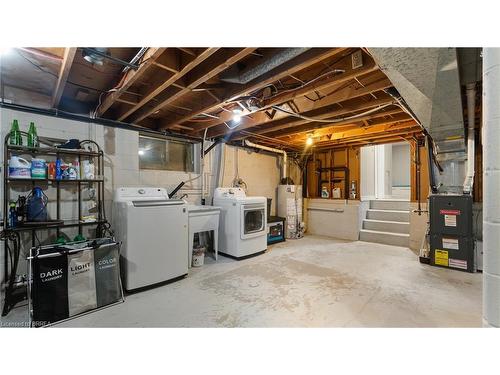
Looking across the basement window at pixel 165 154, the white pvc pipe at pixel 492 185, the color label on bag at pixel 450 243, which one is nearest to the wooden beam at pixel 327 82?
the white pvc pipe at pixel 492 185

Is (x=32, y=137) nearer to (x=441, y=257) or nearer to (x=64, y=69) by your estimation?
(x=64, y=69)

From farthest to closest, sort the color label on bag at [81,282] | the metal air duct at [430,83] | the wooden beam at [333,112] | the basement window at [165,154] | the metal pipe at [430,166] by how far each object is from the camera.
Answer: the metal pipe at [430,166] < the basement window at [165,154] < the wooden beam at [333,112] < the color label on bag at [81,282] < the metal air duct at [430,83]

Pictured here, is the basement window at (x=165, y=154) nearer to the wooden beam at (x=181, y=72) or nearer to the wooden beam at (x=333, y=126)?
the wooden beam at (x=181, y=72)

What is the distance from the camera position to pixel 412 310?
2088mm

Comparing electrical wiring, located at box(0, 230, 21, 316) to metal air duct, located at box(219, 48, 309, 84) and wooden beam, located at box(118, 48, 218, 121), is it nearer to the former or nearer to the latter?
wooden beam, located at box(118, 48, 218, 121)

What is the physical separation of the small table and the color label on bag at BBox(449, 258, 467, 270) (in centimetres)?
356

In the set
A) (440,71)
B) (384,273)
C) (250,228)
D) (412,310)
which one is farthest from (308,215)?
(440,71)

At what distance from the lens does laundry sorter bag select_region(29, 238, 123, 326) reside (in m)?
1.85

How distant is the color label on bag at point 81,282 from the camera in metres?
1.98

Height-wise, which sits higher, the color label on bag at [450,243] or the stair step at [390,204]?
the stair step at [390,204]

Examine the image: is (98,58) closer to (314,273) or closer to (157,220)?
(157,220)

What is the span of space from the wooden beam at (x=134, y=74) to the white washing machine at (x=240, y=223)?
2.12m

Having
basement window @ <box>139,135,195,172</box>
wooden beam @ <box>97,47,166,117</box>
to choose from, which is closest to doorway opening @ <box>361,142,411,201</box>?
basement window @ <box>139,135,195,172</box>
